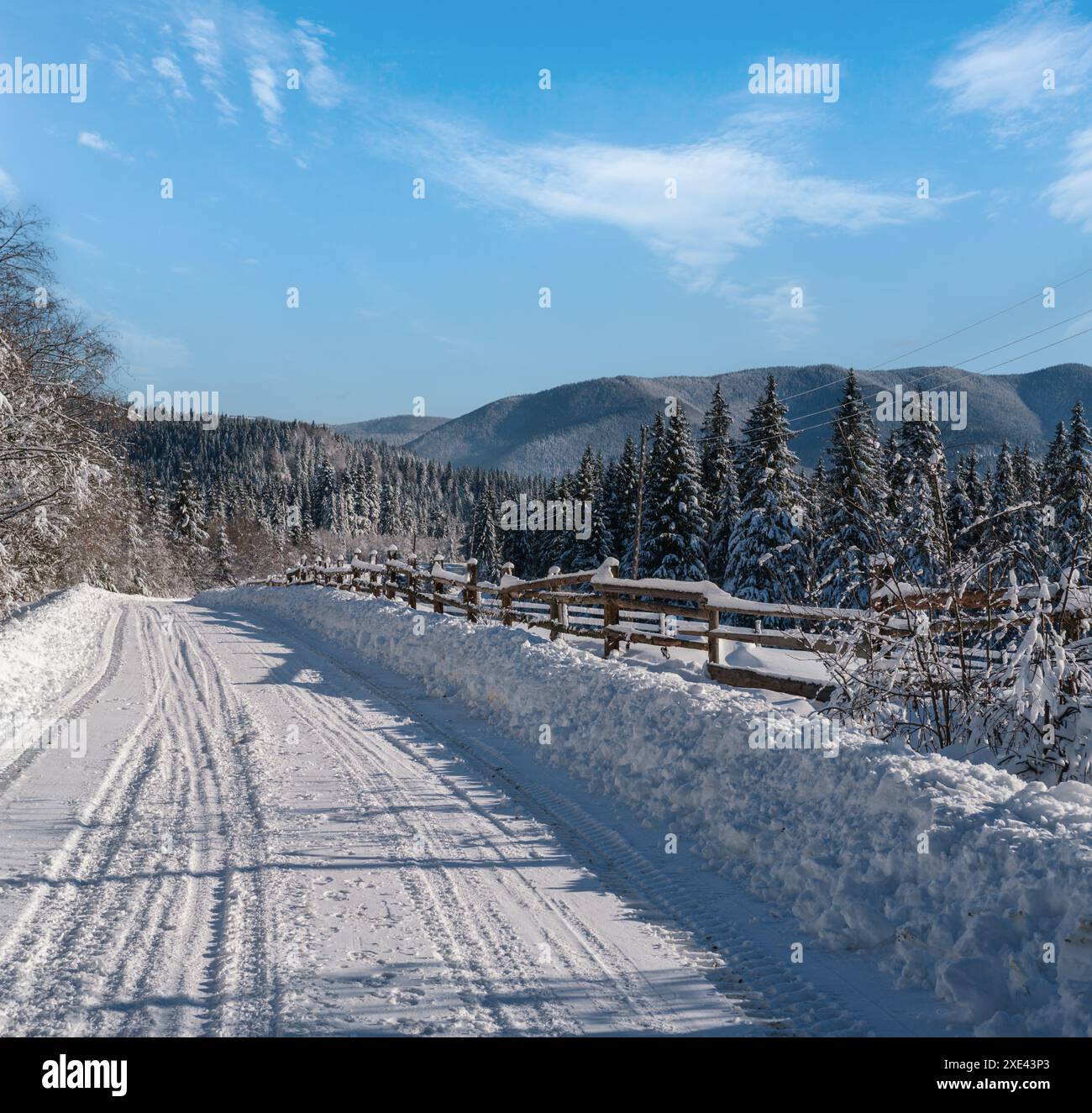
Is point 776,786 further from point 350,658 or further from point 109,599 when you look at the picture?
point 109,599

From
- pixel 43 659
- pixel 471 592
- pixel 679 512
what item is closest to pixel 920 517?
pixel 471 592

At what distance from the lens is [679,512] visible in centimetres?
3775

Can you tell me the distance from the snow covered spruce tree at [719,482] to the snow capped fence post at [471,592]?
24675 millimetres

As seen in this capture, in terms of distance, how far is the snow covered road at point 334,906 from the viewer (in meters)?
3.62

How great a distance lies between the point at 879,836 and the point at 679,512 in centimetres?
3364

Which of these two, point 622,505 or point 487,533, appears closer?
point 622,505

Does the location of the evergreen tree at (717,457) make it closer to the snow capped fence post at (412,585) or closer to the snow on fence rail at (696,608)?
the snow on fence rail at (696,608)

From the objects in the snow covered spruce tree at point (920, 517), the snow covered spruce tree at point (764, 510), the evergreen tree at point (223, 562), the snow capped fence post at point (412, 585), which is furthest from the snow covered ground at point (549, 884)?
the evergreen tree at point (223, 562)

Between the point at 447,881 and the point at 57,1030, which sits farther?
the point at 447,881

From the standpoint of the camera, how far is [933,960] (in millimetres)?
3920

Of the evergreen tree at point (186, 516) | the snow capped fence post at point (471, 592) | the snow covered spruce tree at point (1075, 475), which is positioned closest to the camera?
the snow capped fence post at point (471, 592)

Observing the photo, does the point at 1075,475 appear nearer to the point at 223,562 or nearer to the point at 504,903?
the point at 504,903
